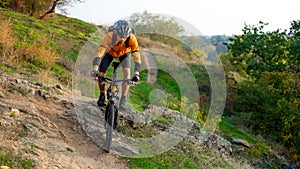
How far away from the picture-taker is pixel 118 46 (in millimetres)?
6902

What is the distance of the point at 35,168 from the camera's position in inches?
197

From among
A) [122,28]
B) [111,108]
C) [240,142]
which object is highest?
[122,28]

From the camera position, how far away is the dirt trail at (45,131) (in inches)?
220

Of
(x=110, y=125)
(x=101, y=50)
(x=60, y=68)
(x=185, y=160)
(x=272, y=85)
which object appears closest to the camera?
(x=110, y=125)

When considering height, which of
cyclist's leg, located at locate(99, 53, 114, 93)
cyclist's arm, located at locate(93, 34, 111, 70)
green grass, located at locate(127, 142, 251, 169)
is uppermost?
cyclist's arm, located at locate(93, 34, 111, 70)

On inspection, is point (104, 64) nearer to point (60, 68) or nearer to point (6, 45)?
point (6, 45)

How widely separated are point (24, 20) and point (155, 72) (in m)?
8.71

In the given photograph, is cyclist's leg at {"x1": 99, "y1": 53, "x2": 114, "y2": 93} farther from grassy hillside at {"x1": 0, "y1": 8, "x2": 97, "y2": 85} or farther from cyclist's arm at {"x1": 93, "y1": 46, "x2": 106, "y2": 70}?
grassy hillside at {"x1": 0, "y1": 8, "x2": 97, "y2": 85}

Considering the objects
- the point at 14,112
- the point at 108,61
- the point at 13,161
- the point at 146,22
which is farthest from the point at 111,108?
the point at 146,22

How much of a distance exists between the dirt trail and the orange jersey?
1837mm

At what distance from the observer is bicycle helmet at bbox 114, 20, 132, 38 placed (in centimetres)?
652

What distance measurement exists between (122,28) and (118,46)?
0.50 metres

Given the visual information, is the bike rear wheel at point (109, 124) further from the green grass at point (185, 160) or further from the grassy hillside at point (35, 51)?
the grassy hillside at point (35, 51)

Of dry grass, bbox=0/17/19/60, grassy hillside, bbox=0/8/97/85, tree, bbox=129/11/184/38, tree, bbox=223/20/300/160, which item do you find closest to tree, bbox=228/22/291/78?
tree, bbox=223/20/300/160
